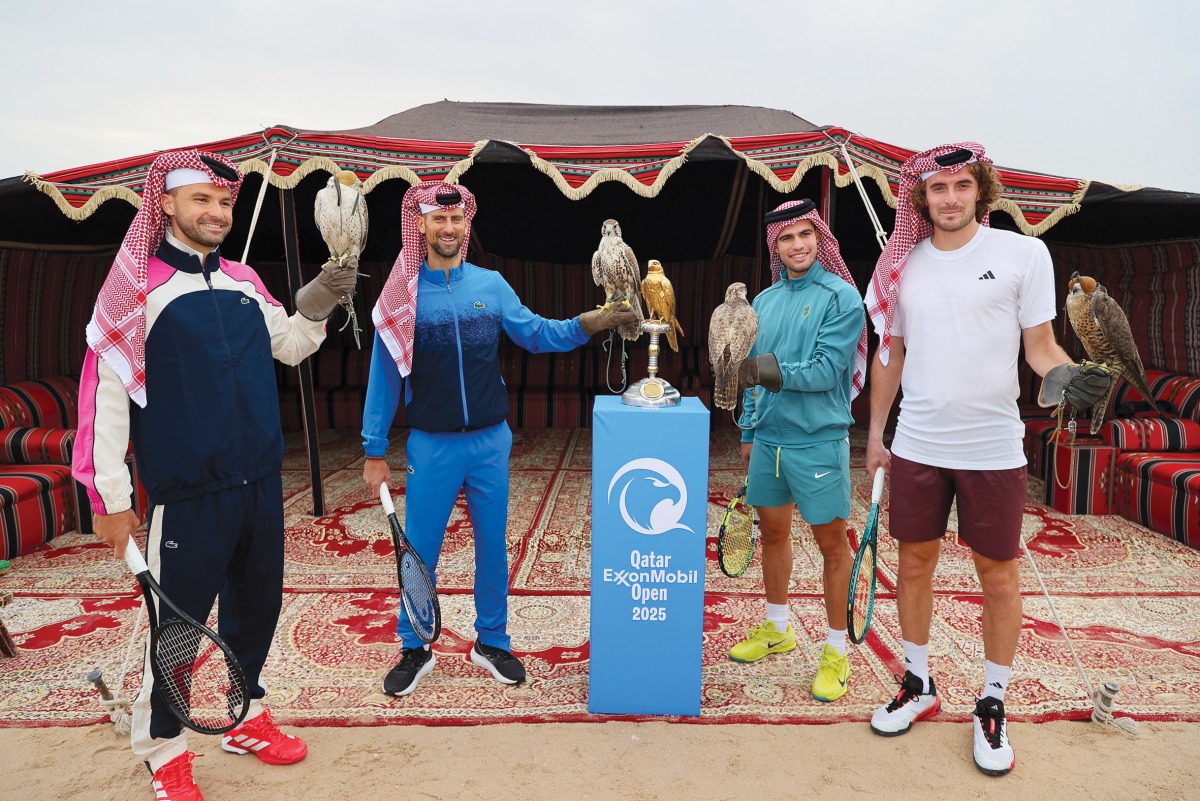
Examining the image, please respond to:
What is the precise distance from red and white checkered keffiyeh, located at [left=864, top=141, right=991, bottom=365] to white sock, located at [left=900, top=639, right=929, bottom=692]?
3.32 feet

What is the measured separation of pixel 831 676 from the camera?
2.79 metres

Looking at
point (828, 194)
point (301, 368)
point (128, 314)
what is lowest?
point (301, 368)

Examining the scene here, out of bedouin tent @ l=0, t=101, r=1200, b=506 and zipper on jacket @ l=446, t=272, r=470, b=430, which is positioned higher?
bedouin tent @ l=0, t=101, r=1200, b=506

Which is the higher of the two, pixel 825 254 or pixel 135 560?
pixel 825 254

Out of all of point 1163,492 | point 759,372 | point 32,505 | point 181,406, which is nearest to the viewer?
point 181,406

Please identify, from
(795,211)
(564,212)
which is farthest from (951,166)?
(564,212)

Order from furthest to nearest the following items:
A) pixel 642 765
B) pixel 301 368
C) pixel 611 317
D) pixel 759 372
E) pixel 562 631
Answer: pixel 301 368
pixel 562 631
pixel 611 317
pixel 759 372
pixel 642 765

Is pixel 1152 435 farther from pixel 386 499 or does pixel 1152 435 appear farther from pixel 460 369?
pixel 386 499

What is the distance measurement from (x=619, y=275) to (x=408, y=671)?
173 centimetres

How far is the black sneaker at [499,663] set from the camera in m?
2.86

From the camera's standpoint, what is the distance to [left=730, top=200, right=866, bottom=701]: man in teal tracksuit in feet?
8.46

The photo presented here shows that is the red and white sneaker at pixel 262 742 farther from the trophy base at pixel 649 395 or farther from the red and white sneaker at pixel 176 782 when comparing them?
the trophy base at pixel 649 395

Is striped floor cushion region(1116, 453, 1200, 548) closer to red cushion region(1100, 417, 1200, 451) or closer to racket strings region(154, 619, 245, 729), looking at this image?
red cushion region(1100, 417, 1200, 451)

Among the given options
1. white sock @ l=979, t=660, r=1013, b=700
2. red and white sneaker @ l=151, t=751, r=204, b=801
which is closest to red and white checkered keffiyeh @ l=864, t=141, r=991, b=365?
white sock @ l=979, t=660, r=1013, b=700
